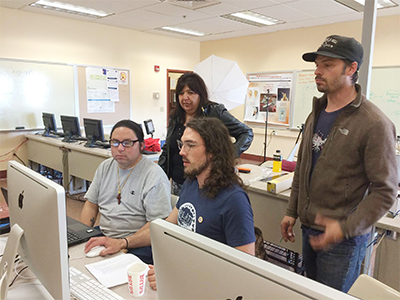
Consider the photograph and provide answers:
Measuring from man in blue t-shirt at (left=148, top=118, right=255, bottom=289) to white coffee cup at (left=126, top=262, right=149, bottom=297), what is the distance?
0.27 ft

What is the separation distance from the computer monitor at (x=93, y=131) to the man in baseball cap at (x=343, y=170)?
3.26m

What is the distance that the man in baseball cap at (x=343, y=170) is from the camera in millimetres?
1269

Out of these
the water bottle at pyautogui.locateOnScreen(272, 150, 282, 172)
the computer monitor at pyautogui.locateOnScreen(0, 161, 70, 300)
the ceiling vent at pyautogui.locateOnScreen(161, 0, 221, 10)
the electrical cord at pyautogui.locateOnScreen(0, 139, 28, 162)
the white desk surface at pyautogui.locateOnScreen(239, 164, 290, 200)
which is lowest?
the electrical cord at pyautogui.locateOnScreen(0, 139, 28, 162)

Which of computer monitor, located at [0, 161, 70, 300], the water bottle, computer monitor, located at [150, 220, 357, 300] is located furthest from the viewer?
the water bottle

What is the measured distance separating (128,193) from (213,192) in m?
0.67

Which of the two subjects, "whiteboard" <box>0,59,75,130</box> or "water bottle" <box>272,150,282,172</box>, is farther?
"whiteboard" <box>0,59,75,130</box>

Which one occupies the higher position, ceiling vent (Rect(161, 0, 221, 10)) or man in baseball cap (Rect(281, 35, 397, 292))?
ceiling vent (Rect(161, 0, 221, 10))

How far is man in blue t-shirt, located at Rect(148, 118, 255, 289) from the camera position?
4.09ft

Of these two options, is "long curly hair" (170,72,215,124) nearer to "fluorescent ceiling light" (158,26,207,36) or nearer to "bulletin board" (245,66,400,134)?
"bulletin board" (245,66,400,134)

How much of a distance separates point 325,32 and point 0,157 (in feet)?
19.6

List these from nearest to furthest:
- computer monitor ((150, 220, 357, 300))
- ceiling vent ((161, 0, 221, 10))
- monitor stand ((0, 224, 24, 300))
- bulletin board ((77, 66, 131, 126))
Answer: computer monitor ((150, 220, 357, 300)), monitor stand ((0, 224, 24, 300)), ceiling vent ((161, 0, 221, 10)), bulletin board ((77, 66, 131, 126))

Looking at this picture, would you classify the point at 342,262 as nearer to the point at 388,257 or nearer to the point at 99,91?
the point at 388,257

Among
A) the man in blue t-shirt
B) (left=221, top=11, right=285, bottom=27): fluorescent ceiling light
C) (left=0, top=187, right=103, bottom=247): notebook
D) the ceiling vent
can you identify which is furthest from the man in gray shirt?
(left=221, top=11, right=285, bottom=27): fluorescent ceiling light

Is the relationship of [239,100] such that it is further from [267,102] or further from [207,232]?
[207,232]
